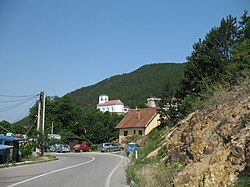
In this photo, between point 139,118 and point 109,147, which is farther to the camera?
point 139,118

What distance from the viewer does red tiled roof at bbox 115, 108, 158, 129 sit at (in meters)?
60.5

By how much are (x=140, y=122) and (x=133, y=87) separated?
90081mm

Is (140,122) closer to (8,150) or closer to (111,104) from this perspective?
(8,150)

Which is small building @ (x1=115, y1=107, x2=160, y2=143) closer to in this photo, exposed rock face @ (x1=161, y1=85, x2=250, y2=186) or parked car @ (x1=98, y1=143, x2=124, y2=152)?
parked car @ (x1=98, y1=143, x2=124, y2=152)

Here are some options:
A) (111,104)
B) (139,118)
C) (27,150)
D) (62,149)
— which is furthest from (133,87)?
(27,150)

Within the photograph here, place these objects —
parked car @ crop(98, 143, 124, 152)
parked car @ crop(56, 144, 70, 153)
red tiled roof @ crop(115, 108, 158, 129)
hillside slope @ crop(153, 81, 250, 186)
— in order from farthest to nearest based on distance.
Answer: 1. red tiled roof @ crop(115, 108, 158, 129)
2. parked car @ crop(56, 144, 70, 153)
3. parked car @ crop(98, 143, 124, 152)
4. hillside slope @ crop(153, 81, 250, 186)

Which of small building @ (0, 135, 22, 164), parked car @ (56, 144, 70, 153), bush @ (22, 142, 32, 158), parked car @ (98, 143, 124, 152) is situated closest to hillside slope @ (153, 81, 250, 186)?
small building @ (0, 135, 22, 164)

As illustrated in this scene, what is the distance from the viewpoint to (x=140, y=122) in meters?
61.4

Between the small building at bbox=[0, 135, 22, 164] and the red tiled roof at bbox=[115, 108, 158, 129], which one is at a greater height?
the red tiled roof at bbox=[115, 108, 158, 129]

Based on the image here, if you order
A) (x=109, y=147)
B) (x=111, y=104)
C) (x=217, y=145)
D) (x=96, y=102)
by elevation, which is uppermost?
(x=96, y=102)

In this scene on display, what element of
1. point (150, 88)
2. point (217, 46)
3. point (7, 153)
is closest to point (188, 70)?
point (217, 46)

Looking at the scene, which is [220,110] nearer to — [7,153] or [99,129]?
[7,153]

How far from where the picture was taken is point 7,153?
78.6ft

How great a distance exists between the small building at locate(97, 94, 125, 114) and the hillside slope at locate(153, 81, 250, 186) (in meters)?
139
